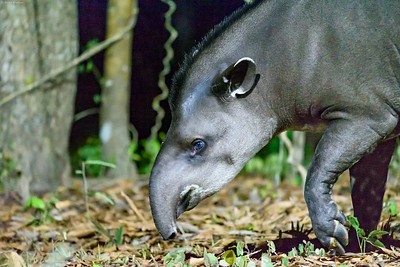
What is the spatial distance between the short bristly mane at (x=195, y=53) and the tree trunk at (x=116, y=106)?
4.13 meters

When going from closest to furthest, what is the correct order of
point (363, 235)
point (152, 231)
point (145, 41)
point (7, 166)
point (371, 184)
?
point (363, 235)
point (371, 184)
point (152, 231)
point (7, 166)
point (145, 41)

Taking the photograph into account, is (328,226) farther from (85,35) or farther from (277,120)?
(85,35)

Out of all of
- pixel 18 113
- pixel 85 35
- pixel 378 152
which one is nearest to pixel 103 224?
pixel 18 113

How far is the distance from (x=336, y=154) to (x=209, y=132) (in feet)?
2.40

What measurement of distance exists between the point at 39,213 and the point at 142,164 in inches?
164

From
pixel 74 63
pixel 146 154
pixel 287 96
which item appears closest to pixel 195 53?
pixel 287 96

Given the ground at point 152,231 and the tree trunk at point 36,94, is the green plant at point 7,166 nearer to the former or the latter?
the tree trunk at point 36,94

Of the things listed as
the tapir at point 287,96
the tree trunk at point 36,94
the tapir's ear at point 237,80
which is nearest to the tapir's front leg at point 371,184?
the tapir at point 287,96

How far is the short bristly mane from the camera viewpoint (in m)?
5.08

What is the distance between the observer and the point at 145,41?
10.3 m

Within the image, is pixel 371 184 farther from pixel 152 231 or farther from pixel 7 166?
pixel 7 166

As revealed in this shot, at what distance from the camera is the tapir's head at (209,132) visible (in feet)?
16.2

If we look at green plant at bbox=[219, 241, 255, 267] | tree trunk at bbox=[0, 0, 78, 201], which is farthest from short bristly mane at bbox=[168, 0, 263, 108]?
tree trunk at bbox=[0, 0, 78, 201]

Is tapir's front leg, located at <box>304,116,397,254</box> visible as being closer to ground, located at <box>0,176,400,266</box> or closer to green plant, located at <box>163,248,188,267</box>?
ground, located at <box>0,176,400,266</box>
